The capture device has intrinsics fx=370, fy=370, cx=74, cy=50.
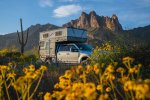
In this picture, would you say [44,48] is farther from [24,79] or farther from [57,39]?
[24,79]

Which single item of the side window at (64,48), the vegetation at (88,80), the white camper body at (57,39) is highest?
the white camper body at (57,39)

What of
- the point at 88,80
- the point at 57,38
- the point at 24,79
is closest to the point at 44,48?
the point at 57,38

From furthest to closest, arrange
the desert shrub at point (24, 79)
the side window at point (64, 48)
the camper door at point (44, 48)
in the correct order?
the camper door at point (44, 48)
the side window at point (64, 48)
the desert shrub at point (24, 79)

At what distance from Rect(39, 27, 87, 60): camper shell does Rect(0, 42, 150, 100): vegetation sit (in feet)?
51.8

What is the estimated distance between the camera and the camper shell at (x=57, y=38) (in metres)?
28.9

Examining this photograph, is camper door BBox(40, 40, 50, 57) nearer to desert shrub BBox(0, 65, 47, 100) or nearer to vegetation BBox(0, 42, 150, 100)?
vegetation BBox(0, 42, 150, 100)

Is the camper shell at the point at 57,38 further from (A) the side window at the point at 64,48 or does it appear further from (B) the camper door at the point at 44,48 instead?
(A) the side window at the point at 64,48

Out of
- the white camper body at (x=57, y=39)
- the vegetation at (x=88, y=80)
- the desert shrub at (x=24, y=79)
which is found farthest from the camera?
the white camper body at (x=57, y=39)

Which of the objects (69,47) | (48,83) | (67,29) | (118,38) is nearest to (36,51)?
(67,29)

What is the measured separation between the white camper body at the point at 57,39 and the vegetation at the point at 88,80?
15.8 metres

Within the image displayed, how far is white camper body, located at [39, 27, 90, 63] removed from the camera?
28.9 meters

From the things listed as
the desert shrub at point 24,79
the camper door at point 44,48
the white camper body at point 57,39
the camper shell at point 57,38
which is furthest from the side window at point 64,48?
the desert shrub at point 24,79

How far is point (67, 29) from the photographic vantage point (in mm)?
28906

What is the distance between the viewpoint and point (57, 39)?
98.1 ft
